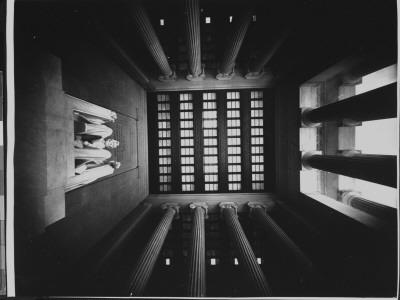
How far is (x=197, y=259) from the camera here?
348 inches

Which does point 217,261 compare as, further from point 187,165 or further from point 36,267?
point 36,267

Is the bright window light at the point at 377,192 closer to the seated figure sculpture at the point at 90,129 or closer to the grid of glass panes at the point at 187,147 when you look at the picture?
the grid of glass panes at the point at 187,147

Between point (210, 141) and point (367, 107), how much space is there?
29.5ft

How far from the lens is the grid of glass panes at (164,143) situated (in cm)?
1469

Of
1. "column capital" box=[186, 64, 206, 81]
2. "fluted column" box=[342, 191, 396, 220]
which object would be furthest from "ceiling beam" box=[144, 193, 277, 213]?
"column capital" box=[186, 64, 206, 81]

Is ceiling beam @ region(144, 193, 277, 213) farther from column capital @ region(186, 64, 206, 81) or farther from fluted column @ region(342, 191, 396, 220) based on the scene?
column capital @ region(186, 64, 206, 81)

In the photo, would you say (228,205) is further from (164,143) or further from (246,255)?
(164,143)

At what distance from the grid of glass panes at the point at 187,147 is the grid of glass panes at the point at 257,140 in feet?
13.2

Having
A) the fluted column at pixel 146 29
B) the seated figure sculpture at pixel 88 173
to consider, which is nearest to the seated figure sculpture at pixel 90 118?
the seated figure sculpture at pixel 88 173

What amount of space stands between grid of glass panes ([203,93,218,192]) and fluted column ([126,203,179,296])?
3.51 meters

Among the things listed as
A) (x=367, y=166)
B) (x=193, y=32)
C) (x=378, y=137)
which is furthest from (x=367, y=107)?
(x=193, y=32)

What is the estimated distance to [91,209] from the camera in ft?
28.3

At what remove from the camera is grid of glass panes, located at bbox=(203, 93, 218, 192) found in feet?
47.7

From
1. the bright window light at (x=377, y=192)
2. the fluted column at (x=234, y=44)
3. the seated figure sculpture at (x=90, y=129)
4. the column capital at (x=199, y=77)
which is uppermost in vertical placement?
the fluted column at (x=234, y=44)
